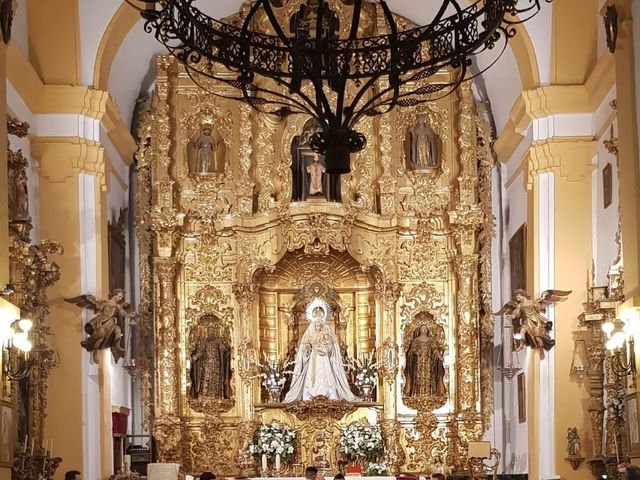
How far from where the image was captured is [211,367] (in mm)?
24547

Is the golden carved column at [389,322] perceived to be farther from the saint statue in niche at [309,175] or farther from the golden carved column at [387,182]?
the saint statue in niche at [309,175]

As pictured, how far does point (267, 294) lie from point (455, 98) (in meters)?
5.02

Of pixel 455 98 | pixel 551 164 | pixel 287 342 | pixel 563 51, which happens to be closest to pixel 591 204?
pixel 551 164

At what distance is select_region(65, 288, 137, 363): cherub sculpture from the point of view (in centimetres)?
2097

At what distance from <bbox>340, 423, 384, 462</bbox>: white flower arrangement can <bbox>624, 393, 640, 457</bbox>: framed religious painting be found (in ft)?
28.4

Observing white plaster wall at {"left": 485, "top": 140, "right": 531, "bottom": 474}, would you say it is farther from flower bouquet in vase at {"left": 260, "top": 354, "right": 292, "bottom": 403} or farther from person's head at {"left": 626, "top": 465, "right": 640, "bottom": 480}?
person's head at {"left": 626, "top": 465, "right": 640, "bottom": 480}

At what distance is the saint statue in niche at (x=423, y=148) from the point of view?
25094 millimetres

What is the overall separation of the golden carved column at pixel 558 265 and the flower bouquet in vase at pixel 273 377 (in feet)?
16.4

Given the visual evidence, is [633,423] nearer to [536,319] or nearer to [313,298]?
[536,319]

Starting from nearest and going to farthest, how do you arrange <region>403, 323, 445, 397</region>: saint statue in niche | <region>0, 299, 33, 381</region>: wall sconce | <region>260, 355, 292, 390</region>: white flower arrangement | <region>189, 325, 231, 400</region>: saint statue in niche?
<region>0, 299, 33, 381</region>: wall sconce
<region>260, 355, 292, 390</region>: white flower arrangement
<region>189, 325, 231, 400</region>: saint statue in niche
<region>403, 323, 445, 397</region>: saint statue in niche

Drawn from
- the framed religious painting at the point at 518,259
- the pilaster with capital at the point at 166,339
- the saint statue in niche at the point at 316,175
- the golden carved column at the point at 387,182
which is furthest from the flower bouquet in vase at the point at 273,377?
the framed religious painting at the point at 518,259

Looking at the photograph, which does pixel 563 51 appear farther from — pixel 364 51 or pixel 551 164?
pixel 364 51

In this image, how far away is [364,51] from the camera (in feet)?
39.9

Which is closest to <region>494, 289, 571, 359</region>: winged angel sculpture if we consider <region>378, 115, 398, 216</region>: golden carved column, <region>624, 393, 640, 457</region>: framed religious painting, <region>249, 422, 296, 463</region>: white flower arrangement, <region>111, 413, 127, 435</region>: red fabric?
<region>378, 115, 398, 216</region>: golden carved column
